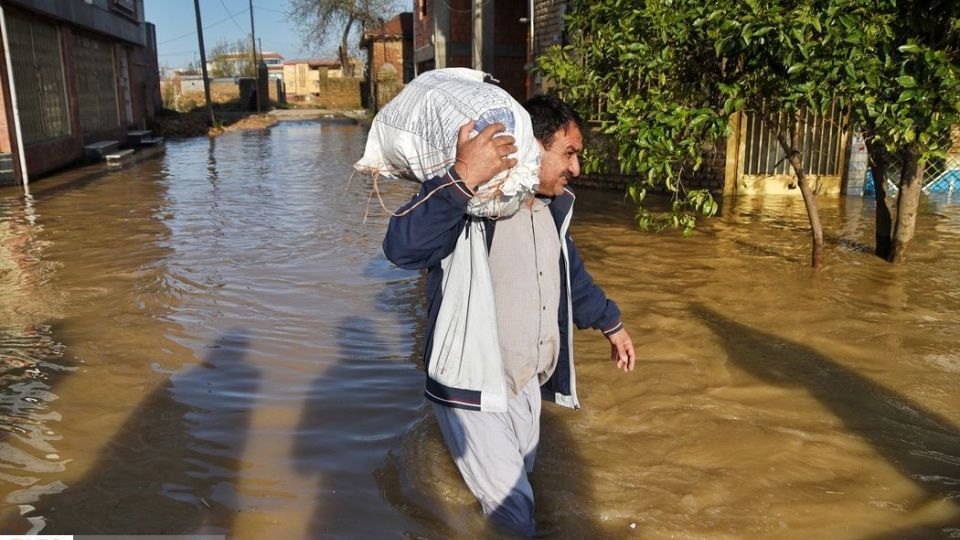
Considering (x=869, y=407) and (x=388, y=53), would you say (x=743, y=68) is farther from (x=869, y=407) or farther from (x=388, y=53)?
(x=388, y=53)

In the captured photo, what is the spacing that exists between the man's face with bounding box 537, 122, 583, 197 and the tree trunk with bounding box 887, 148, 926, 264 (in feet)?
16.7

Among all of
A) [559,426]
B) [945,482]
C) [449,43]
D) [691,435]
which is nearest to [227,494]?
[559,426]

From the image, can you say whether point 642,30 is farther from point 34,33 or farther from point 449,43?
point 449,43

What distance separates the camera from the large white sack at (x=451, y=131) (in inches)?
95.4

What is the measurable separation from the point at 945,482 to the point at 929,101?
111 inches

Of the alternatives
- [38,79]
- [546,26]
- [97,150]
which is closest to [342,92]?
[97,150]

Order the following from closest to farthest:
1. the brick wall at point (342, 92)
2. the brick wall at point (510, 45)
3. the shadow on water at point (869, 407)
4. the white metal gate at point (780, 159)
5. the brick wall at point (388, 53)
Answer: the shadow on water at point (869, 407) < the white metal gate at point (780, 159) < the brick wall at point (510, 45) < the brick wall at point (388, 53) < the brick wall at point (342, 92)

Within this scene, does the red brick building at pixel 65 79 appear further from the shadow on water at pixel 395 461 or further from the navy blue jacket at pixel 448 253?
the navy blue jacket at pixel 448 253

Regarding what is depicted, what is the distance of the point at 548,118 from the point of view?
A: 285 cm

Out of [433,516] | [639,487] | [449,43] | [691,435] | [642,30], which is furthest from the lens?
[449,43]

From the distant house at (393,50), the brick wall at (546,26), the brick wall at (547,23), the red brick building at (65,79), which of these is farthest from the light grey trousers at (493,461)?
the distant house at (393,50)

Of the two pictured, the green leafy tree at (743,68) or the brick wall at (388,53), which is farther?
the brick wall at (388,53)

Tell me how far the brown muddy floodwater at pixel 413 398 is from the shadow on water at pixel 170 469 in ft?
0.05

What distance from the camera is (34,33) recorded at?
50.2ft
